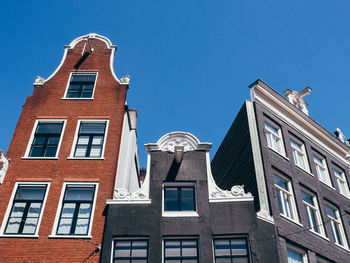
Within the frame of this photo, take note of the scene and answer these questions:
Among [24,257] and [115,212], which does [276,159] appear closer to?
[115,212]

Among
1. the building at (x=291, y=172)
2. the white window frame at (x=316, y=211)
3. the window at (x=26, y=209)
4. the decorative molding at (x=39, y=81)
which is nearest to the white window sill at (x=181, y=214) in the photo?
the building at (x=291, y=172)

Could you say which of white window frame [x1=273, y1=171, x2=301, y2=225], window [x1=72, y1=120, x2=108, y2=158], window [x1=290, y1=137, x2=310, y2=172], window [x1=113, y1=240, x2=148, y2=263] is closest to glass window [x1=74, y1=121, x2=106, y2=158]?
window [x1=72, y1=120, x2=108, y2=158]

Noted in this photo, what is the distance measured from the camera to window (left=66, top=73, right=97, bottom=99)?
21.2 m

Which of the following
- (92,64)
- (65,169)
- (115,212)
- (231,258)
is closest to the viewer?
(231,258)

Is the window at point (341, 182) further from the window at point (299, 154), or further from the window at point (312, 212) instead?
the window at point (312, 212)

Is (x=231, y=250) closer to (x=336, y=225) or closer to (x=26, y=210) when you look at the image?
(x=26, y=210)

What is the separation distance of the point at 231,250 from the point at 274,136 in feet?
27.2

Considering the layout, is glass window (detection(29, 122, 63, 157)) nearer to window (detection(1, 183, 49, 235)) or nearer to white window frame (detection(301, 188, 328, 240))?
window (detection(1, 183, 49, 235))

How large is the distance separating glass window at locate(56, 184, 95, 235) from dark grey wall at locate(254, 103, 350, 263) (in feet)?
25.7

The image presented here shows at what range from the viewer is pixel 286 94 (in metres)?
25.8

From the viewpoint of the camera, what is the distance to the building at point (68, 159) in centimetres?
1598

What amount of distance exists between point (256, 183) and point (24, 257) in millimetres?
10147

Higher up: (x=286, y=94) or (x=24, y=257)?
(x=286, y=94)

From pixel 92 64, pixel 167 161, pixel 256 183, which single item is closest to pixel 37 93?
pixel 92 64
